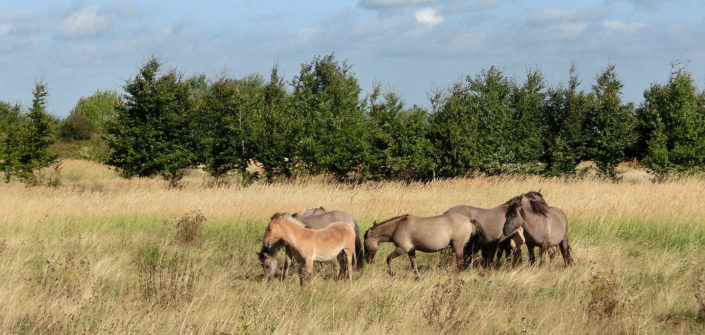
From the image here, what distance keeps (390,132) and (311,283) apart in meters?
21.3

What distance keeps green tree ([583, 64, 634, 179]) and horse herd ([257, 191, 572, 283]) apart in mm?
22456

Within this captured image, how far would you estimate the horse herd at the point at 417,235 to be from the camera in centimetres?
782

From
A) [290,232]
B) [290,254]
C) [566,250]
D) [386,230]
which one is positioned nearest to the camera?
[290,232]

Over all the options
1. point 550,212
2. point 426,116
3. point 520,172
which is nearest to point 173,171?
Answer: point 426,116

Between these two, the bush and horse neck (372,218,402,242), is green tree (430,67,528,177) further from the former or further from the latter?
the bush

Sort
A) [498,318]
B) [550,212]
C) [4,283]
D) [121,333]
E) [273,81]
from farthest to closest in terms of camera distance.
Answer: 1. [273,81]
2. [550,212]
3. [4,283]
4. [498,318]
5. [121,333]

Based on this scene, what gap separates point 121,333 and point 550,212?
20.1ft

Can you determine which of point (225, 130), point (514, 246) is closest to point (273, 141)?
point (225, 130)

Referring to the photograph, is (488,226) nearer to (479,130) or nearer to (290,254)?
(290,254)

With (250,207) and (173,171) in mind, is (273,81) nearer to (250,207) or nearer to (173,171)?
(173,171)

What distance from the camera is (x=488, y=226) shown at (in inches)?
348

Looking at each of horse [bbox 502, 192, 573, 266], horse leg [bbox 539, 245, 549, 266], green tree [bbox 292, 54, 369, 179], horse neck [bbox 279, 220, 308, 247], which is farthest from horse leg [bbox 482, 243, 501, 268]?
green tree [bbox 292, 54, 369, 179]

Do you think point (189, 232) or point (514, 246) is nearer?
point (514, 246)

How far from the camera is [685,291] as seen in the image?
8.23 metres
